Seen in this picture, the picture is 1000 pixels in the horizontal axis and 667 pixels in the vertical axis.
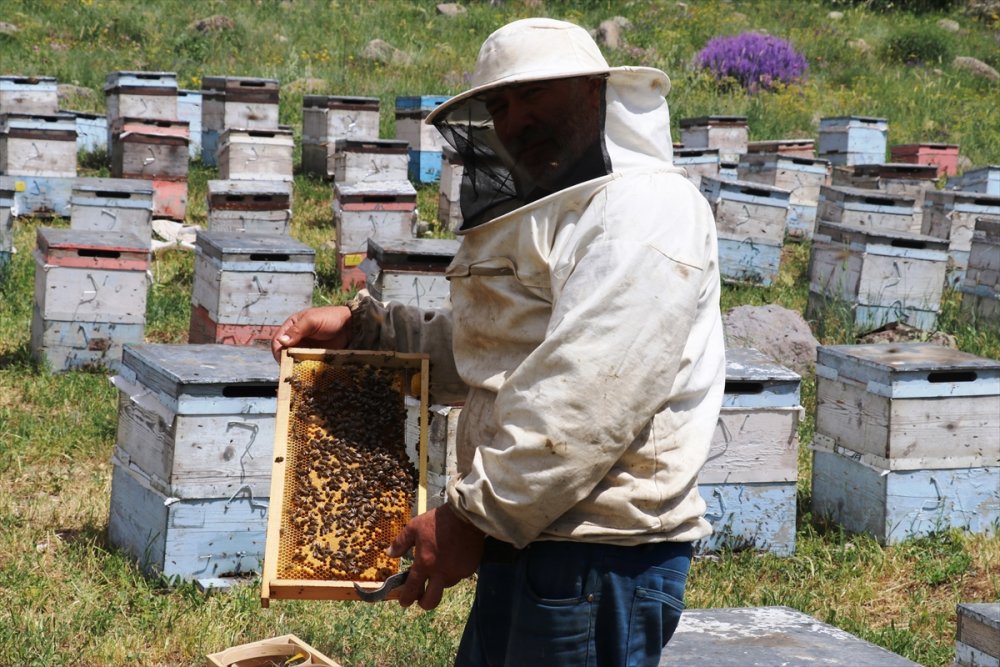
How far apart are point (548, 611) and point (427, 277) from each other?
4464 mm

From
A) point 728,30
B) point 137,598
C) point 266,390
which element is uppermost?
point 728,30

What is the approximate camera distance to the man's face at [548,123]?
212cm

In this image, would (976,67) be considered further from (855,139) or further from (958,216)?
(958,216)

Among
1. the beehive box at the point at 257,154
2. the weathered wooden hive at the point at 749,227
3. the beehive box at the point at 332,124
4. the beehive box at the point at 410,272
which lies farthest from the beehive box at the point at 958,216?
the beehive box at the point at 332,124

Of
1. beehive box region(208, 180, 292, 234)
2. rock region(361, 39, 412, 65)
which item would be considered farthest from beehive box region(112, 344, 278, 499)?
rock region(361, 39, 412, 65)

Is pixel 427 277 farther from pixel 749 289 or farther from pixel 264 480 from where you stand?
pixel 749 289

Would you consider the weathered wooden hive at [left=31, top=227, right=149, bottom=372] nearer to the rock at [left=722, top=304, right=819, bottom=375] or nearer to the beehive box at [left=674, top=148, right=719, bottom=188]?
the rock at [left=722, top=304, right=819, bottom=375]

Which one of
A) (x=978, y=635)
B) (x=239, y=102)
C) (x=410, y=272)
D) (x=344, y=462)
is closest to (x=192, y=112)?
(x=239, y=102)

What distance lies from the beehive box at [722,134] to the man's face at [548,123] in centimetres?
1083

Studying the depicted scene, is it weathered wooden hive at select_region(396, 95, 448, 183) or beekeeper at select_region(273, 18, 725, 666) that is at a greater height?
weathered wooden hive at select_region(396, 95, 448, 183)

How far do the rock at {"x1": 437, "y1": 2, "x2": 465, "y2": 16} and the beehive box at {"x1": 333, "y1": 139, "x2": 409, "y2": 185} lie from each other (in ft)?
38.6

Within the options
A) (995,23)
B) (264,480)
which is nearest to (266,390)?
(264,480)

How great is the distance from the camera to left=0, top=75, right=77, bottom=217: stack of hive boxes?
9.52 m

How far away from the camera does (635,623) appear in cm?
211
